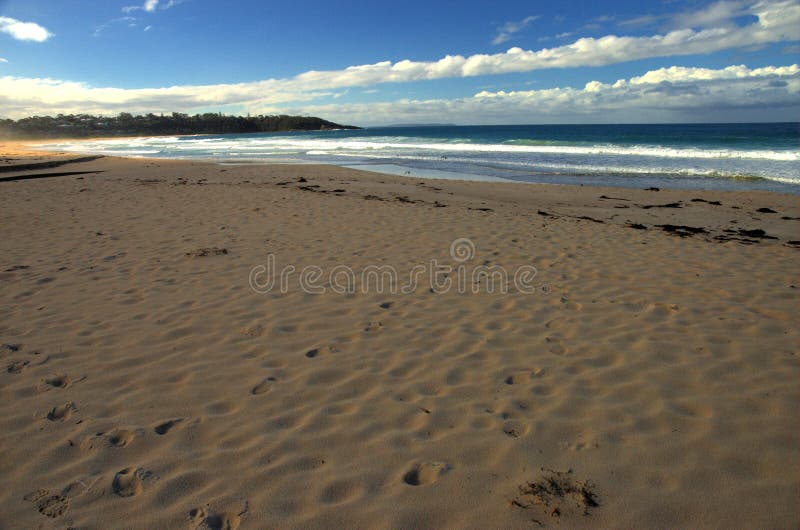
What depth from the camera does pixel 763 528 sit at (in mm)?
2080

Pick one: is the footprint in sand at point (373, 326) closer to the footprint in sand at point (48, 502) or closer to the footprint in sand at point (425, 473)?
the footprint in sand at point (425, 473)

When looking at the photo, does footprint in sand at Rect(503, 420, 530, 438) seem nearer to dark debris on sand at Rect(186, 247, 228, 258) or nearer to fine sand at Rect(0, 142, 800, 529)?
fine sand at Rect(0, 142, 800, 529)

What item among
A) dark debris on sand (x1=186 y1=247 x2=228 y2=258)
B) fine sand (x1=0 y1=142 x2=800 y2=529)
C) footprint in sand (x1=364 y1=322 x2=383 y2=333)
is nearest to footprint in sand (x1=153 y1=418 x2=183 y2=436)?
fine sand (x1=0 y1=142 x2=800 y2=529)

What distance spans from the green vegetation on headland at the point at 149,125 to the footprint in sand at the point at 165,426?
3704 inches

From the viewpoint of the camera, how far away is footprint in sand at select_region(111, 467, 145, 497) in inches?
89.3

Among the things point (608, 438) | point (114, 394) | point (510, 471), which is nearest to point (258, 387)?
point (114, 394)

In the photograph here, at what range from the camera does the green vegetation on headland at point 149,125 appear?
8000 centimetres

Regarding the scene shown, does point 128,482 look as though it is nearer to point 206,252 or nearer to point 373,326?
point 373,326

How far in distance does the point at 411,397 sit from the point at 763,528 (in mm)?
1902

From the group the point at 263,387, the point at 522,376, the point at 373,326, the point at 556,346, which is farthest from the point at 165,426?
the point at 556,346

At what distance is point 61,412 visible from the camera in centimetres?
290

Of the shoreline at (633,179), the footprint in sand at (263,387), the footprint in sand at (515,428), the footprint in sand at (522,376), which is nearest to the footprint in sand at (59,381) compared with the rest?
the footprint in sand at (263,387)

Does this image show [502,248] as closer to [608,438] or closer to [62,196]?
[608,438]

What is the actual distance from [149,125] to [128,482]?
120 metres
